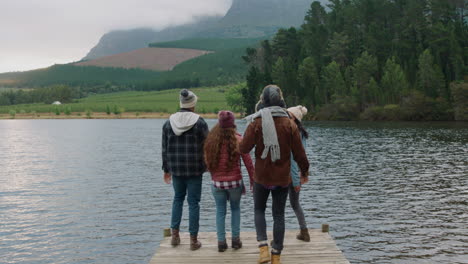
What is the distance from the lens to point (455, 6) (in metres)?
129

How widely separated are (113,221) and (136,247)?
398 cm

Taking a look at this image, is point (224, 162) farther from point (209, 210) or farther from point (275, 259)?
point (209, 210)

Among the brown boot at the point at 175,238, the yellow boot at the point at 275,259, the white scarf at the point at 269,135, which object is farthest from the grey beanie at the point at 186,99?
the yellow boot at the point at 275,259

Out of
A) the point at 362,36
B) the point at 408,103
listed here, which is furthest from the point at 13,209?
the point at 362,36

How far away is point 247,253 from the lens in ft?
33.4

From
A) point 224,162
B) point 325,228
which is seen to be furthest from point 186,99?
point 325,228

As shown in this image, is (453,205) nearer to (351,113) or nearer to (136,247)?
(136,247)

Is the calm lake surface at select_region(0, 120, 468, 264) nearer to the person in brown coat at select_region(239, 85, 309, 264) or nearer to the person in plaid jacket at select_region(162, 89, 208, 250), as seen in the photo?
the person in plaid jacket at select_region(162, 89, 208, 250)

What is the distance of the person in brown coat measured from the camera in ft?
29.3

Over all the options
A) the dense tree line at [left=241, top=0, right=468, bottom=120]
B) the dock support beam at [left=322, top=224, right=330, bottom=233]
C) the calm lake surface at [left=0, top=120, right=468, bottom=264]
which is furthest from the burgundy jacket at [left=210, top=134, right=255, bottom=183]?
the dense tree line at [left=241, top=0, right=468, bottom=120]

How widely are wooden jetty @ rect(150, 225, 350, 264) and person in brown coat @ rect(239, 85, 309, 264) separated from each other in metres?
0.77

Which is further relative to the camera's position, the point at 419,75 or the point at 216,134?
the point at 419,75

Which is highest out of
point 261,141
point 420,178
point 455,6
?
point 455,6

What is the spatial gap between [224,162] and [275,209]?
55.1 inches
